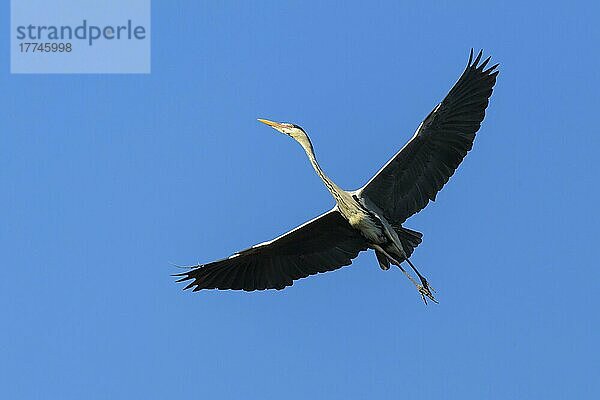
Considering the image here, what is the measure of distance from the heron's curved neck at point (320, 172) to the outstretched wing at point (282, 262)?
3.31 ft

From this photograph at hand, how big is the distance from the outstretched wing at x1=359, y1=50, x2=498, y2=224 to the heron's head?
113 cm

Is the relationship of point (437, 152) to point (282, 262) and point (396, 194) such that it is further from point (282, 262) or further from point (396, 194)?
point (282, 262)

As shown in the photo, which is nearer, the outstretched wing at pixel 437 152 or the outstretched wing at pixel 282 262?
the outstretched wing at pixel 437 152

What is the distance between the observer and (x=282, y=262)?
58.9ft

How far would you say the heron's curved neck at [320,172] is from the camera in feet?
54.2

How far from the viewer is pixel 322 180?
16625 millimetres

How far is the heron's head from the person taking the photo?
1691cm

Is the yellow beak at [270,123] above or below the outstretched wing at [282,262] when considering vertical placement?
above

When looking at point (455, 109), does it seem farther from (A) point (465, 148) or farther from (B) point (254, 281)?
(B) point (254, 281)

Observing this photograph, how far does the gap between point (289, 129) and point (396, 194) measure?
68.4 inches

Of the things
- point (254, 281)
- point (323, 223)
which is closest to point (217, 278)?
point (254, 281)

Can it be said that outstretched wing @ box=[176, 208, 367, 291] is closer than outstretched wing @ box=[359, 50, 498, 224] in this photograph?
No

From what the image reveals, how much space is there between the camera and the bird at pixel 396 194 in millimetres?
16812

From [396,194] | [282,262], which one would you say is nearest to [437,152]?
[396,194]
